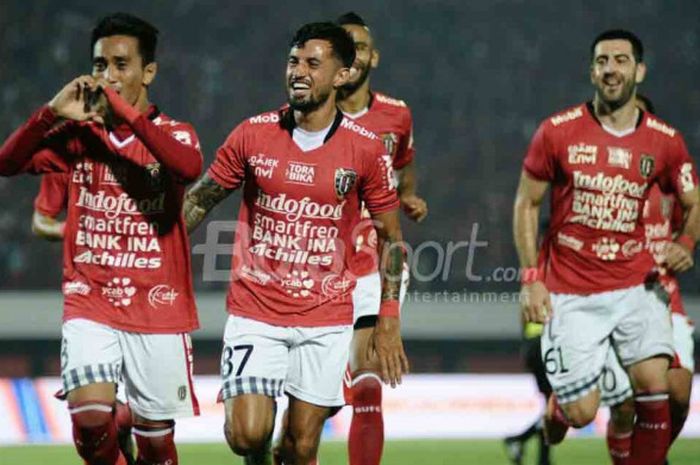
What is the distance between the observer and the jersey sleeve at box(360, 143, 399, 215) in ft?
18.8

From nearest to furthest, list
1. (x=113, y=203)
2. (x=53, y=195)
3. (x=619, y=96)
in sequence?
(x=113, y=203) → (x=53, y=195) → (x=619, y=96)

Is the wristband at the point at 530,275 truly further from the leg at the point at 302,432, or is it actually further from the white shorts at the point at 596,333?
the leg at the point at 302,432

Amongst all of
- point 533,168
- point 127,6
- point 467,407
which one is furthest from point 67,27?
point 533,168

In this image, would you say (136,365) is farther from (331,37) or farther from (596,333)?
(596,333)

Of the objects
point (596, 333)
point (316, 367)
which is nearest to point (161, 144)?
point (316, 367)

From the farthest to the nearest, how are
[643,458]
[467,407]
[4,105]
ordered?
[4,105] < [467,407] < [643,458]

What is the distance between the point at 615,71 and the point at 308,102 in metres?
1.88

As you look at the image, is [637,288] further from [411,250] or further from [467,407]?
[411,250]

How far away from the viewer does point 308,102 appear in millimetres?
5668

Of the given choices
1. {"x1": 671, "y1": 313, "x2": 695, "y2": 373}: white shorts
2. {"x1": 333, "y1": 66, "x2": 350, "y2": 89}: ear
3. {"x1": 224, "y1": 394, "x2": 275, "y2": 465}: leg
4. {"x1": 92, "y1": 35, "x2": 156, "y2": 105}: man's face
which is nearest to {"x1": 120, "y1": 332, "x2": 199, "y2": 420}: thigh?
{"x1": 224, "y1": 394, "x2": 275, "y2": 465}: leg

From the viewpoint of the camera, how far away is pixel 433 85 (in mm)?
13242

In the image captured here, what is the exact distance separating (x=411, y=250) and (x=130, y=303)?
21.4 ft

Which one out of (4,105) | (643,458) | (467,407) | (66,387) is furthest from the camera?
(4,105)

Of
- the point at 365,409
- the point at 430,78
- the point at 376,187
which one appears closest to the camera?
the point at 376,187
